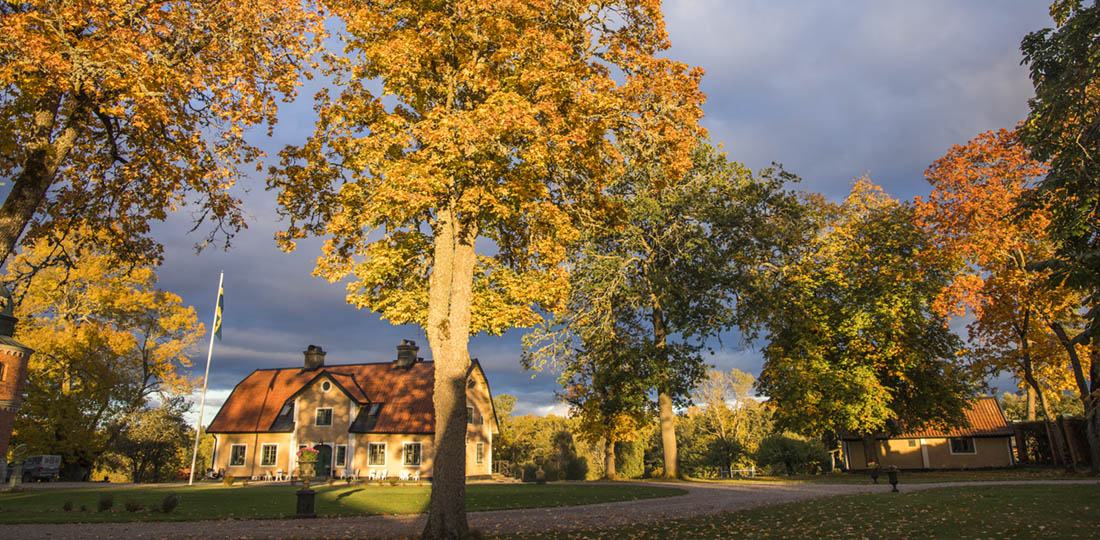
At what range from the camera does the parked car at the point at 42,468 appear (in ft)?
115

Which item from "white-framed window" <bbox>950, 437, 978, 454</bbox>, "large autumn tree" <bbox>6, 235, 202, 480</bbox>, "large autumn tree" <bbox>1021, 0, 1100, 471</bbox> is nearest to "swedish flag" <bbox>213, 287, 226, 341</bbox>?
"large autumn tree" <bbox>6, 235, 202, 480</bbox>

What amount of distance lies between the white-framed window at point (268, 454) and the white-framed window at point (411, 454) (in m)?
9.55

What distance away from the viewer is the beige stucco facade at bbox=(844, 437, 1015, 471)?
1614 inches

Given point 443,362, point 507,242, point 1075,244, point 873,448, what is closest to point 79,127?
point 443,362

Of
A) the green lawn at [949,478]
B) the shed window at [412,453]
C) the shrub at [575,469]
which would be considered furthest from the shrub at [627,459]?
the green lawn at [949,478]

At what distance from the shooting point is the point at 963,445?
Result: 138ft

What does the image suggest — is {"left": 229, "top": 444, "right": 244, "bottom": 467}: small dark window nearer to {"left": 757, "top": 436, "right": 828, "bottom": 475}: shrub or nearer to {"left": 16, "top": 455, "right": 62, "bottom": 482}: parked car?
{"left": 16, "top": 455, "right": 62, "bottom": 482}: parked car

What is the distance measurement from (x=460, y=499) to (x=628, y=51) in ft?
34.5

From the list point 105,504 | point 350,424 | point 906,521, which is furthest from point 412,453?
point 906,521

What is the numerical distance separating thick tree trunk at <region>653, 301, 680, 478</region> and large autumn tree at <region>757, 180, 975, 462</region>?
16.5 ft

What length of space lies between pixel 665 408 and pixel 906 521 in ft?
53.4

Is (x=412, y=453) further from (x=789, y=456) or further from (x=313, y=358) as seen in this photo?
(x=789, y=456)

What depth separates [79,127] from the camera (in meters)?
10.2

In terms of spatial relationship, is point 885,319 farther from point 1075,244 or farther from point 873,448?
point 1075,244
